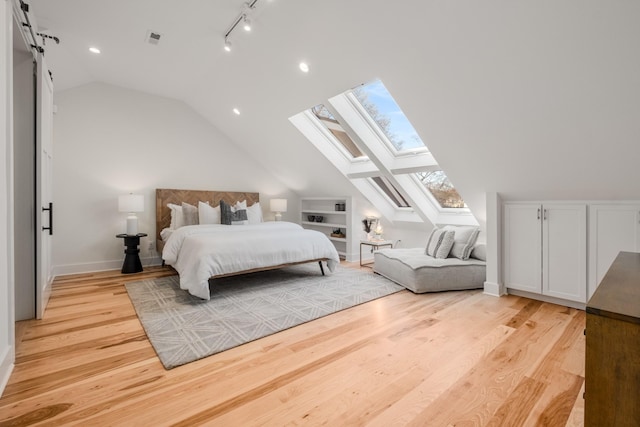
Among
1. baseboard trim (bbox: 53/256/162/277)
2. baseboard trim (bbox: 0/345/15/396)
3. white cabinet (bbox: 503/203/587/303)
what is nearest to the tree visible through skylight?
white cabinet (bbox: 503/203/587/303)

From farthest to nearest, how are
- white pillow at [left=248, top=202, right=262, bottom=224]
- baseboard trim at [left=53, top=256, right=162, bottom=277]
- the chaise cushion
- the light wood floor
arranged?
1. white pillow at [left=248, top=202, right=262, bottom=224]
2. baseboard trim at [left=53, top=256, right=162, bottom=277]
3. the chaise cushion
4. the light wood floor

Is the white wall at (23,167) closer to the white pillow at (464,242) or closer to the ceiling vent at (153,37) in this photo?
the ceiling vent at (153,37)

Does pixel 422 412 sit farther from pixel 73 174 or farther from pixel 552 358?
pixel 73 174

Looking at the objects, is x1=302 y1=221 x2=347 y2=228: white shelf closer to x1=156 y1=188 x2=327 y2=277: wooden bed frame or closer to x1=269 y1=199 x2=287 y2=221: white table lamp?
x1=269 y1=199 x2=287 y2=221: white table lamp

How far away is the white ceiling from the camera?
1822mm

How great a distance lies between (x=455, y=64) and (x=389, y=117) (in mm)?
1509

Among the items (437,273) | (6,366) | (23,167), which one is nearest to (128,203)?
(23,167)

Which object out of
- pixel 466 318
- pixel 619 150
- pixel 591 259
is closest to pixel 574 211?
pixel 591 259

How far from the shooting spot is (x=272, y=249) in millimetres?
3559

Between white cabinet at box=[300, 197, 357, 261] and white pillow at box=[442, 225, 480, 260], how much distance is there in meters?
1.89

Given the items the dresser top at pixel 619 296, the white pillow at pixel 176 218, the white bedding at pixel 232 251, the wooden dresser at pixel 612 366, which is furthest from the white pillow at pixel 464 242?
the white pillow at pixel 176 218

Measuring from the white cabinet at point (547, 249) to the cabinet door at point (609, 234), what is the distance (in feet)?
0.18

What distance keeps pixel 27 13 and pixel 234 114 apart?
2.61 metres

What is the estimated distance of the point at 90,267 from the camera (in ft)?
14.0
